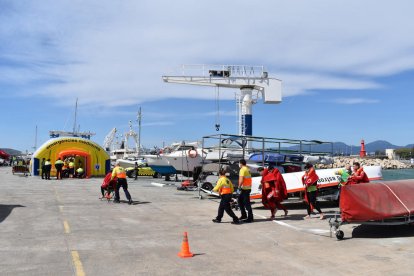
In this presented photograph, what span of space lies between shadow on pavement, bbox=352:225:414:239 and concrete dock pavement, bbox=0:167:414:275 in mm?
21

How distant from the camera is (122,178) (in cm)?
1641

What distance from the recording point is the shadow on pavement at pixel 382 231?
9812mm

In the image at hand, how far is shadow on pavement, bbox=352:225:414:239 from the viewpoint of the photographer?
981 centimetres

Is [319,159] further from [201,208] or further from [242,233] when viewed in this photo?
[242,233]

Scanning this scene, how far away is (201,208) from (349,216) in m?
6.66

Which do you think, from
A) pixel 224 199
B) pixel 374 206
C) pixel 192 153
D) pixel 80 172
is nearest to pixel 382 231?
pixel 374 206

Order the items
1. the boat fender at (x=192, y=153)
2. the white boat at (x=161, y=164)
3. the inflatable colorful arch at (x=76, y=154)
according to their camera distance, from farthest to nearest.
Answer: the inflatable colorful arch at (x=76, y=154) < the white boat at (x=161, y=164) < the boat fender at (x=192, y=153)

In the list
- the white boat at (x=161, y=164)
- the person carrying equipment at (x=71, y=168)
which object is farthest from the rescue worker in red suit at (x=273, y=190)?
the person carrying equipment at (x=71, y=168)

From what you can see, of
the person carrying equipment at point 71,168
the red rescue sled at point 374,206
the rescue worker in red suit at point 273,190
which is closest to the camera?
the red rescue sled at point 374,206

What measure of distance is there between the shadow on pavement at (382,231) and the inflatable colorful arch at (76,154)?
2821 centimetres

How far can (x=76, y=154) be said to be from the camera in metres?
35.2

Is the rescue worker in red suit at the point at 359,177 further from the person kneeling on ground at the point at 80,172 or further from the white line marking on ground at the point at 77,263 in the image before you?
the person kneeling on ground at the point at 80,172

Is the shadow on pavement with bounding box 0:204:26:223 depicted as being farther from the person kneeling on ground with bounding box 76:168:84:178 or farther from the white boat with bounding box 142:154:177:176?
the person kneeling on ground with bounding box 76:168:84:178

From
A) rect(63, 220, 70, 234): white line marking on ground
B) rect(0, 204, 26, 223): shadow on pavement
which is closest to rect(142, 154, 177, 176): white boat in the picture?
rect(0, 204, 26, 223): shadow on pavement
